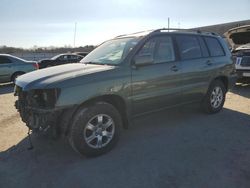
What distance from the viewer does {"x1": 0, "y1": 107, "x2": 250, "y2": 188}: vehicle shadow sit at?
3.57m

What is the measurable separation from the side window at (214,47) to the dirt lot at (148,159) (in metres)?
1.54

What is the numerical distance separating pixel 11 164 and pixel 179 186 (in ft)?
8.02

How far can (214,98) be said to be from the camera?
21.6 feet

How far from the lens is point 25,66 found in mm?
13172

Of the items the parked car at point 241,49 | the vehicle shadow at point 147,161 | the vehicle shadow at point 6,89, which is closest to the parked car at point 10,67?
the vehicle shadow at point 6,89

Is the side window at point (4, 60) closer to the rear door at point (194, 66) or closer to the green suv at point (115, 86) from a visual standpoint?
the green suv at point (115, 86)

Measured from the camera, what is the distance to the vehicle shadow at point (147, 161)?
11.7 ft

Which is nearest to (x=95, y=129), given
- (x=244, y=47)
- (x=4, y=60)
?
(x=244, y=47)

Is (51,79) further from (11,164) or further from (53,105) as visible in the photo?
(11,164)

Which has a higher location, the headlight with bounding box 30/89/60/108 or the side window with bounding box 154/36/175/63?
the side window with bounding box 154/36/175/63

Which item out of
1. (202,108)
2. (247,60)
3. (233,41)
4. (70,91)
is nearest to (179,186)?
(70,91)

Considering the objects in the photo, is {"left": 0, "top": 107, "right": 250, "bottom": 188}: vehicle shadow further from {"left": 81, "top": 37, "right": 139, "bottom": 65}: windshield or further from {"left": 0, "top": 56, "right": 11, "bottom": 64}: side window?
{"left": 0, "top": 56, "right": 11, "bottom": 64}: side window

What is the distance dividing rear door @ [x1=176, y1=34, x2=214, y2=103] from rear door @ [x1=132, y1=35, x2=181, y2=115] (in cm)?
23

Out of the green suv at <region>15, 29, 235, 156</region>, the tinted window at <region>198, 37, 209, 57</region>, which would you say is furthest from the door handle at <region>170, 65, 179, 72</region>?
the tinted window at <region>198, 37, 209, 57</region>
